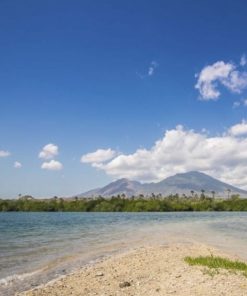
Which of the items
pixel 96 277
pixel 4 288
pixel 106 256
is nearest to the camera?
pixel 4 288

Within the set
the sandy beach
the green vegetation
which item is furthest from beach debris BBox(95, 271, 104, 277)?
the green vegetation

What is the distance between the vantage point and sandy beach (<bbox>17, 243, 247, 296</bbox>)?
1666cm

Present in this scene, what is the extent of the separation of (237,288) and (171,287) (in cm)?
263

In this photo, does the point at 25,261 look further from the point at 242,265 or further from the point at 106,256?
the point at 242,265

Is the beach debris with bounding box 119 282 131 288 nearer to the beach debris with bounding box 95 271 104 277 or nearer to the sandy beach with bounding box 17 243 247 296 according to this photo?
the sandy beach with bounding box 17 243 247 296

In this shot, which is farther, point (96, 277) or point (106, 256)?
point (106, 256)

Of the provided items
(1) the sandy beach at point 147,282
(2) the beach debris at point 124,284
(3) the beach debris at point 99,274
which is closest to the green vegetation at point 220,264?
(1) the sandy beach at point 147,282

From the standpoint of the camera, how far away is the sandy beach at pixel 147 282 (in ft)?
54.6

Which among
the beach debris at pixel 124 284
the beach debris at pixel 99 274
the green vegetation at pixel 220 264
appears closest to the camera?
the beach debris at pixel 124 284

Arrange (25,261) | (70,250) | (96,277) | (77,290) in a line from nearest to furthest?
(77,290)
(96,277)
(25,261)
(70,250)

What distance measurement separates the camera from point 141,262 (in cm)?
2630

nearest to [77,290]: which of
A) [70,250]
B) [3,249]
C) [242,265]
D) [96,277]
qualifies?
[96,277]

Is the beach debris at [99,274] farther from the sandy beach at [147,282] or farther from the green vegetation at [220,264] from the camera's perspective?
the green vegetation at [220,264]

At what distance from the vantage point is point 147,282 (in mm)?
19031
